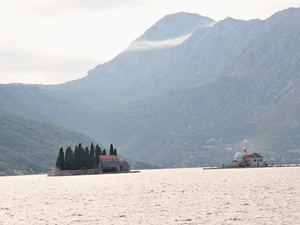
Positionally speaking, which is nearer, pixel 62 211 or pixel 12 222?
pixel 12 222

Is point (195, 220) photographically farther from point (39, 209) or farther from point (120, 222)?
point (39, 209)

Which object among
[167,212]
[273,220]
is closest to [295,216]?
[273,220]

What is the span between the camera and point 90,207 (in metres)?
72.2

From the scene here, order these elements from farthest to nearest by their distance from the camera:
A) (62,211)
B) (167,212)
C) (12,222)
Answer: (62,211) < (167,212) < (12,222)

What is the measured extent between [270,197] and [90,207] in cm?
3539

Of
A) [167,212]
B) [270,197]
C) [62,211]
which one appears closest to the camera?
[167,212]

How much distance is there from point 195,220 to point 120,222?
10434 millimetres

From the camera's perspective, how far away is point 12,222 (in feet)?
190

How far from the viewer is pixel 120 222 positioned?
5622 centimetres

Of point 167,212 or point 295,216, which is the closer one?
point 295,216

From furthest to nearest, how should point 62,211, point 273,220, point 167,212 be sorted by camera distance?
point 62,211 < point 167,212 < point 273,220

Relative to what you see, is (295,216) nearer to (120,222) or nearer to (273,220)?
(273,220)

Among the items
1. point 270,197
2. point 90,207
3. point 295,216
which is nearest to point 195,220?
point 295,216

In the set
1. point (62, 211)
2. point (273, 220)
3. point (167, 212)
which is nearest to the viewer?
point (273, 220)
